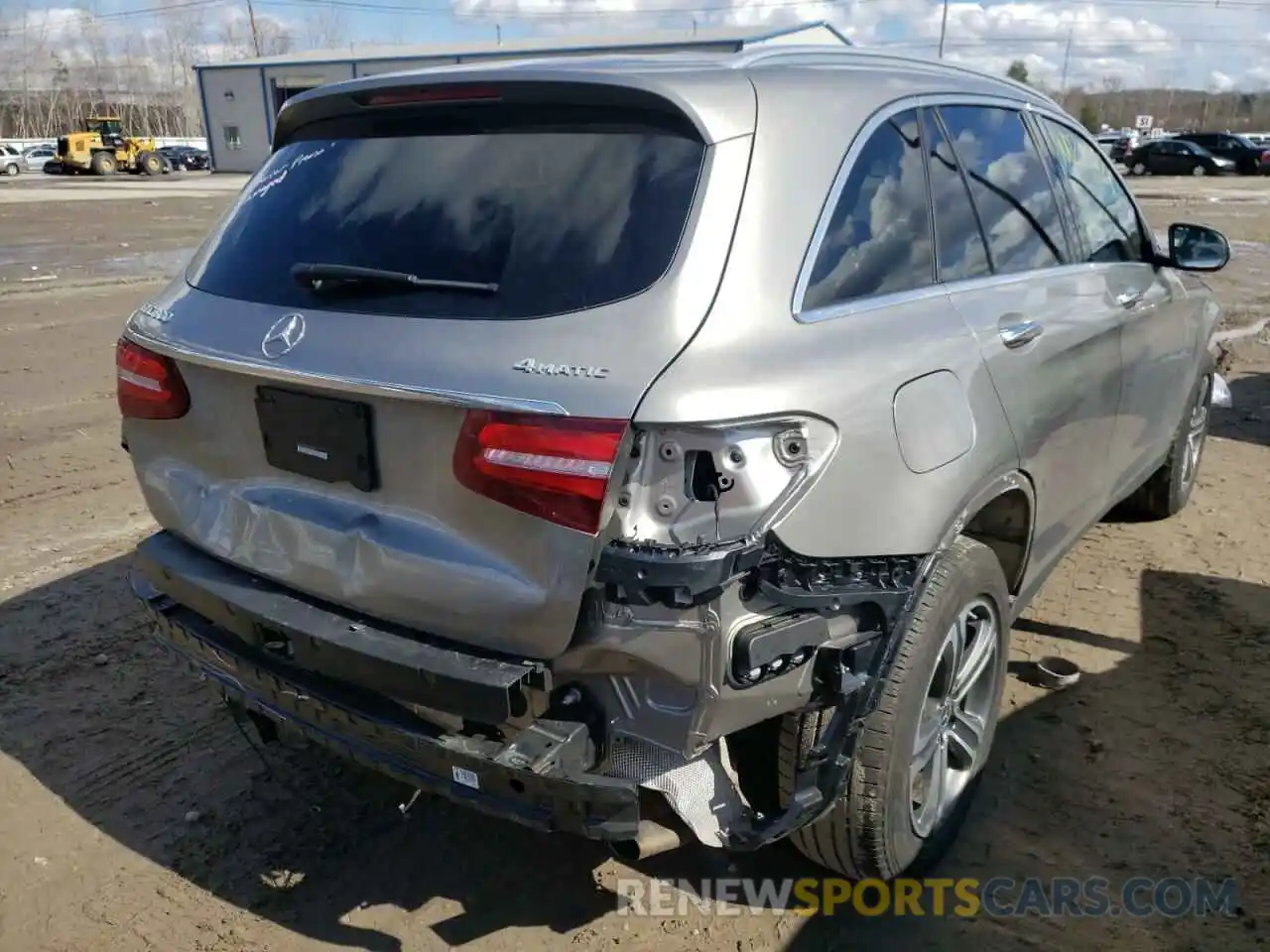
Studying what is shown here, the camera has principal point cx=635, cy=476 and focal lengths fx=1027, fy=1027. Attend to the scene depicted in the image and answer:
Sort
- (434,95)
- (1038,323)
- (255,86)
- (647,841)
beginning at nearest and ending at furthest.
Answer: (647,841) → (434,95) → (1038,323) → (255,86)

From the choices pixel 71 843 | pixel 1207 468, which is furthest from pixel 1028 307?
pixel 1207 468

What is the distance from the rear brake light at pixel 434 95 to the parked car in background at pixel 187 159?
59915 millimetres

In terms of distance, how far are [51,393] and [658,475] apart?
7.15 meters

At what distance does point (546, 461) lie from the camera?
1.97 metres

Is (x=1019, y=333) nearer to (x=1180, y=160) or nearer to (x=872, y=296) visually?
(x=872, y=296)

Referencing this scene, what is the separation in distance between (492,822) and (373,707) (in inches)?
36.5

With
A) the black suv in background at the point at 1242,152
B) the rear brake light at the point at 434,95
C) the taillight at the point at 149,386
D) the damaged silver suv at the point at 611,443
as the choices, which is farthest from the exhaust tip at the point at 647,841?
the black suv in background at the point at 1242,152

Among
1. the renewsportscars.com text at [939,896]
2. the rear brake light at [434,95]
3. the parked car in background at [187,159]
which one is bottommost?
the parked car in background at [187,159]

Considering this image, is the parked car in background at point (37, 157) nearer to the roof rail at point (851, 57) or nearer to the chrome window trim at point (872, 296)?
the roof rail at point (851, 57)

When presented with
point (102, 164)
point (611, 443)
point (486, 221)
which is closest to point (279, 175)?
point (486, 221)

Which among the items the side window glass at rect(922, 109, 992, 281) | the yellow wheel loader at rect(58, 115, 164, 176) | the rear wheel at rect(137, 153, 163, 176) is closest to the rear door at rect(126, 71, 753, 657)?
the side window glass at rect(922, 109, 992, 281)

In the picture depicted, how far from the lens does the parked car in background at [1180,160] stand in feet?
124

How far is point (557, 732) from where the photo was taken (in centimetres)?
205

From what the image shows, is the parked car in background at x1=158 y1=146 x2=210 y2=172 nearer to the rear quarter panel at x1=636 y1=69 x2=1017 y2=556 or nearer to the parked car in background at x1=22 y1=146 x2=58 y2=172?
the parked car in background at x1=22 y1=146 x2=58 y2=172
